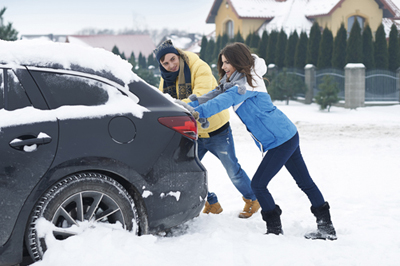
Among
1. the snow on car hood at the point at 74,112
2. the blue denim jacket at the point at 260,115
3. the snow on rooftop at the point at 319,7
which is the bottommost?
the blue denim jacket at the point at 260,115

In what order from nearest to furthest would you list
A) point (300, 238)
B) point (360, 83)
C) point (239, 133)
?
point (300, 238) < point (239, 133) < point (360, 83)

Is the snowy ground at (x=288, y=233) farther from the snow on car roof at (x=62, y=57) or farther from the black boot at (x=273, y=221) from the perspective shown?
the snow on car roof at (x=62, y=57)

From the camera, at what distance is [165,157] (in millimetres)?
3158

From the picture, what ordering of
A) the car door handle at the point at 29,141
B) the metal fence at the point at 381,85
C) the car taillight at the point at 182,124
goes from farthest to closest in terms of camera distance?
the metal fence at the point at 381,85
the car taillight at the point at 182,124
the car door handle at the point at 29,141

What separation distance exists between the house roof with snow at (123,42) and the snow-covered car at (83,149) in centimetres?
5382

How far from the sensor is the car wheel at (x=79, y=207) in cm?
278

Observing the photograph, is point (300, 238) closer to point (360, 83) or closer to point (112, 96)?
point (112, 96)

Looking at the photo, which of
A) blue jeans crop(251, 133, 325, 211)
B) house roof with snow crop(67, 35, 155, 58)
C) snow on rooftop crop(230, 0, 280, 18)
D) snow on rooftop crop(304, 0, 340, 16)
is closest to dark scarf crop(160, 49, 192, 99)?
blue jeans crop(251, 133, 325, 211)

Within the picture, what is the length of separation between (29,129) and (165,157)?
0.93m

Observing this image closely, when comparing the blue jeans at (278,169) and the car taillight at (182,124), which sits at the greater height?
the car taillight at (182,124)

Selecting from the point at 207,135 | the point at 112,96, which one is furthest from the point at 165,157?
the point at 207,135

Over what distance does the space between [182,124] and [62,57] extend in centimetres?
96

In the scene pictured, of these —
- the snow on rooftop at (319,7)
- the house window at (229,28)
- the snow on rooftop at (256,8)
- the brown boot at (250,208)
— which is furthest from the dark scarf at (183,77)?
the house window at (229,28)

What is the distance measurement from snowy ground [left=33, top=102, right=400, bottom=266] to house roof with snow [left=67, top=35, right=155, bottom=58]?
168 ft
